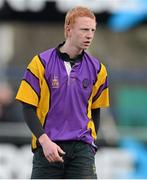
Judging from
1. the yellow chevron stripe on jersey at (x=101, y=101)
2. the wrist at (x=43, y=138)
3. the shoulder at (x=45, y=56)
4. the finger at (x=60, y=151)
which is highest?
the shoulder at (x=45, y=56)

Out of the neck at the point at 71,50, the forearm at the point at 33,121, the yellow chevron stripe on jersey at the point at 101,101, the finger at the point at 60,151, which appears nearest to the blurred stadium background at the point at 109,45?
the yellow chevron stripe on jersey at the point at 101,101

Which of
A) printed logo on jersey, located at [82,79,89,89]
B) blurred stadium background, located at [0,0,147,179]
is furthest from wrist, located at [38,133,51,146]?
blurred stadium background, located at [0,0,147,179]

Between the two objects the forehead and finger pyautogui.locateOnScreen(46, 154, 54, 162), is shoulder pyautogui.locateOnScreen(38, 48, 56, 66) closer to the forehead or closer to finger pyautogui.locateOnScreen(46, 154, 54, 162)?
the forehead

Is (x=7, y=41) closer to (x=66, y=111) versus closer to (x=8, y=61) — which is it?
(x=8, y=61)

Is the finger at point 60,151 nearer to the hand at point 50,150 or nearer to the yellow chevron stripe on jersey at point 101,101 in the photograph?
the hand at point 50,150

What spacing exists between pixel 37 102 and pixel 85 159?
0.51 m

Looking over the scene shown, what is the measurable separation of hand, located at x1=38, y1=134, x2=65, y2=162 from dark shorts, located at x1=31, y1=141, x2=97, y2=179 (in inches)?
5.5

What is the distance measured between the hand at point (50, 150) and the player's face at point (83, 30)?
699mm

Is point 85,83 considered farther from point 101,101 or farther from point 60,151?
point 60,151

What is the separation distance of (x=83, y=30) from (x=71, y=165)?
0.93 metres

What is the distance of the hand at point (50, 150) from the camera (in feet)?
21.4

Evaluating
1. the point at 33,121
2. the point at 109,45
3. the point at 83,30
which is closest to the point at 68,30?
the point at 83,30

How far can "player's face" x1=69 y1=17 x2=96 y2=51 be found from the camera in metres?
6.71

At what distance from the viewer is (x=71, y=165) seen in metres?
6.73
